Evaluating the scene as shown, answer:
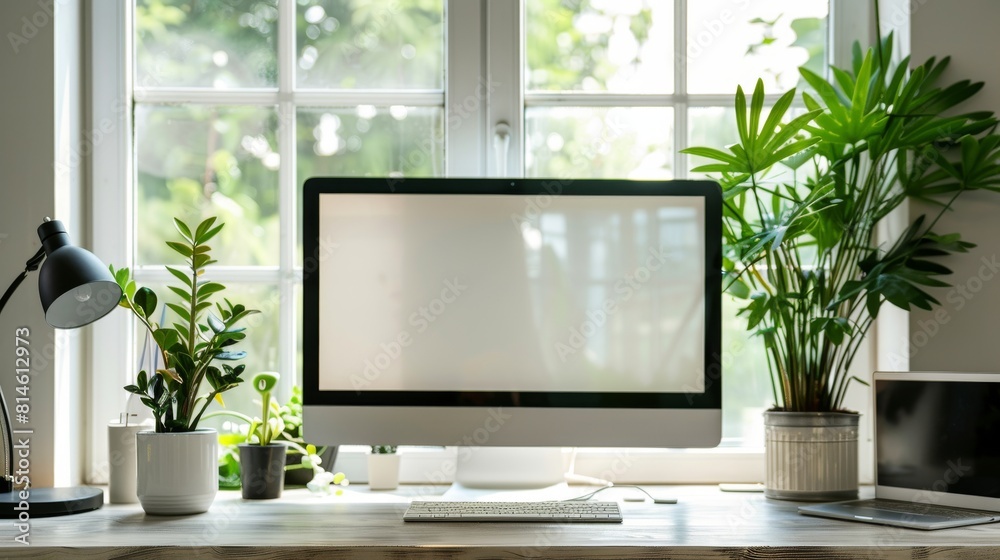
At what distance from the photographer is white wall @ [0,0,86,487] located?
1.68 metres

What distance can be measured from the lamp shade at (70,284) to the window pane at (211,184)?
41cm

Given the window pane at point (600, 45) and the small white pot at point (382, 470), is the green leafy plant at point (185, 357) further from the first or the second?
the window pane at point (600, 45)

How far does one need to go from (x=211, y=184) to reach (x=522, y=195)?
728mm

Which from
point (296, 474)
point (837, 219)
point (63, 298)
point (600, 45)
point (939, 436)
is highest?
point (600, 45)

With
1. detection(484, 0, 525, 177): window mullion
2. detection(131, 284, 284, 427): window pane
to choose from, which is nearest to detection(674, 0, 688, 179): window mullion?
detection(484, 0, 525, 177): window mullion


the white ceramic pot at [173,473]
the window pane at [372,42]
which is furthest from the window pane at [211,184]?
the white ceramic pot at [173,473]

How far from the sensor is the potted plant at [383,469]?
176 cm

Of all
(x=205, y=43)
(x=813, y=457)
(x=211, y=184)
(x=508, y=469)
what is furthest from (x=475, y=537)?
(x=205, y=43)

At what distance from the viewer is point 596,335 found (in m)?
1.55

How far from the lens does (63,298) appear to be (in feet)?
4.71

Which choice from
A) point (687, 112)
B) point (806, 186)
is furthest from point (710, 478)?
point (687, 112)

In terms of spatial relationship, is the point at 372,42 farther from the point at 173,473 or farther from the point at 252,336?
the point at 173,473

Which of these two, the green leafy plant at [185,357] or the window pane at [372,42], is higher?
the window pane at [372,42]

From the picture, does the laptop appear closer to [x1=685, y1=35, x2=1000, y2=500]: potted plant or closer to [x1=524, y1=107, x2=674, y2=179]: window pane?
[x1=685, y1=35, x2=1000, y2=500]: potted plant
